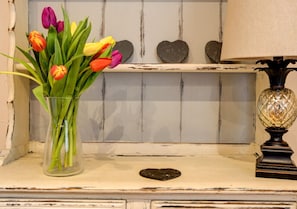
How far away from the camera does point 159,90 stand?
1323 mm

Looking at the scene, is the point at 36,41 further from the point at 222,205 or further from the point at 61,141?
the point at 222,205

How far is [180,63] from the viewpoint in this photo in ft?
4.10

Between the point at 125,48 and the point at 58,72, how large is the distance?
0.44 meters

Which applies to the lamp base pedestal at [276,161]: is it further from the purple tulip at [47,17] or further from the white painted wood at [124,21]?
the purple tulip at [47,17]

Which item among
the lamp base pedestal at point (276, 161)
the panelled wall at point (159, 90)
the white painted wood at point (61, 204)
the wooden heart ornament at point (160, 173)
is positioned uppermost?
the panelled wall at point (159, 90)

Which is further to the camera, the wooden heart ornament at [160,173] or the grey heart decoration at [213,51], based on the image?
the grey heart decoration at [213,51]

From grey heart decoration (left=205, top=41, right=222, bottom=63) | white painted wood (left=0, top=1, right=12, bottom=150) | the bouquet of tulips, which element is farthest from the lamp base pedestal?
white painted wood (left=0, top=1, right=12, bottom=150)

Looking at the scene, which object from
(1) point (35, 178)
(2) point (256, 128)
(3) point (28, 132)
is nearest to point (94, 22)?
(3) point (28, 132)

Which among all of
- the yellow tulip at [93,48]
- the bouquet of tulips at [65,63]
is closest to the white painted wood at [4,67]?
the bouquet of tulips at [65,63]

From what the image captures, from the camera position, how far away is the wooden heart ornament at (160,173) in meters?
0.96

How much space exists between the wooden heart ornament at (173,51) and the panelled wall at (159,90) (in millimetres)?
43

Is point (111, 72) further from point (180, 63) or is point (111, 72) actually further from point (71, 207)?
point (71, 207)

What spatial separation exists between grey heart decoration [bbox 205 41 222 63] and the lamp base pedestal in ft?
1.23

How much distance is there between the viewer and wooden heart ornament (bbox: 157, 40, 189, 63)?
126 centimetres
